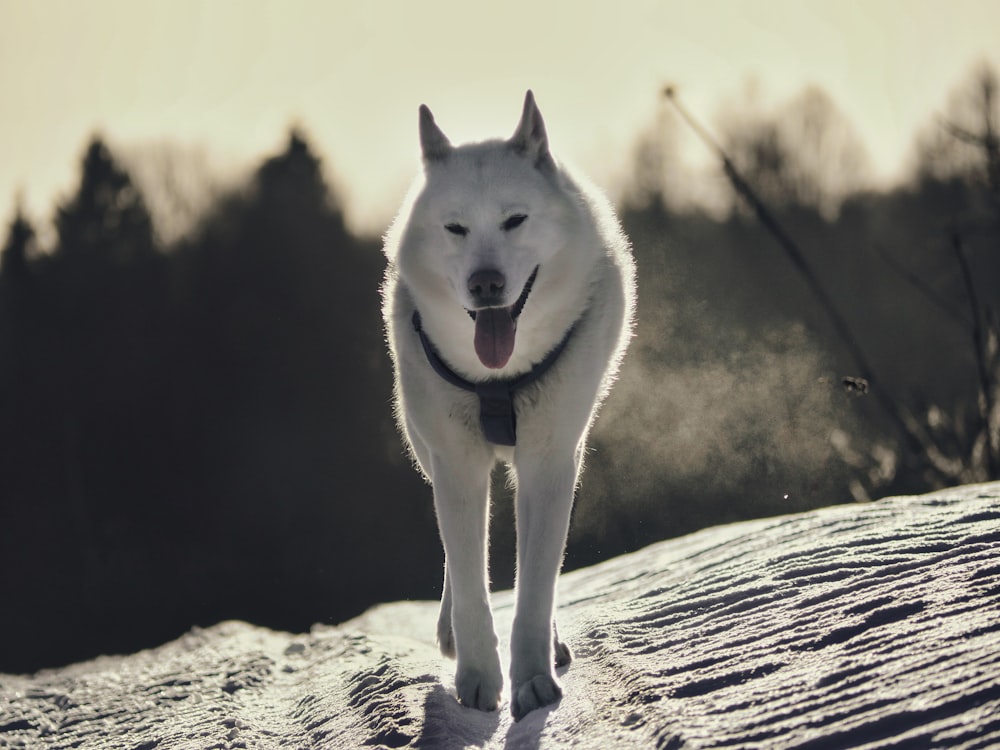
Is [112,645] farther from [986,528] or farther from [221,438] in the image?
[986,528]

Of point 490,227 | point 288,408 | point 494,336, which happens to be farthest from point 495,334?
point 288,408

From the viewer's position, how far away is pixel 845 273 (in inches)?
1318

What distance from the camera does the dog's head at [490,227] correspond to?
394 cm

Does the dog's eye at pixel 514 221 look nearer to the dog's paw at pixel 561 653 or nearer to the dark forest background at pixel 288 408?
the dog's paw at pixel 561 653

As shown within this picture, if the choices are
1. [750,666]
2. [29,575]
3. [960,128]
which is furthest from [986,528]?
[29,575]

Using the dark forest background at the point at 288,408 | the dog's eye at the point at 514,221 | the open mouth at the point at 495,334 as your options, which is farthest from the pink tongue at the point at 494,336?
the dark forest background at the point at 288,408

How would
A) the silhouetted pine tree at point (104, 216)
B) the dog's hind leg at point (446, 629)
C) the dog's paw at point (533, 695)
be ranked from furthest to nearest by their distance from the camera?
the silhouetted pine tree at point (104, 216)
the dog's hind leg at point (446, 629)
the dog's paw at point (533, 695)

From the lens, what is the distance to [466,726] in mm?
3580

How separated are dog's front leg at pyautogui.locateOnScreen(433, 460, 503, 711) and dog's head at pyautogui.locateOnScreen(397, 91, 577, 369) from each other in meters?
0.46

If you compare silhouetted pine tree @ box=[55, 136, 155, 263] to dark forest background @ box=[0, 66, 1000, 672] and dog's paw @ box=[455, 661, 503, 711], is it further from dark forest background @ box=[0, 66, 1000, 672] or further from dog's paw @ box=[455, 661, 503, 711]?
dog's paw @ box=[455, 661, 503, 711]

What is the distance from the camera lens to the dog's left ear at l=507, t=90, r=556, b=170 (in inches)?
173

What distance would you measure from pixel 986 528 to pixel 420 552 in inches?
627

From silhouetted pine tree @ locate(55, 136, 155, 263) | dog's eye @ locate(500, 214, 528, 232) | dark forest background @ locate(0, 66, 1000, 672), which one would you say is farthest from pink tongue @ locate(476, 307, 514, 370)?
silhouetted pine tree @ locate(55, 136, 155, 263)

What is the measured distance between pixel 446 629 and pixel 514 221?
175 cm
